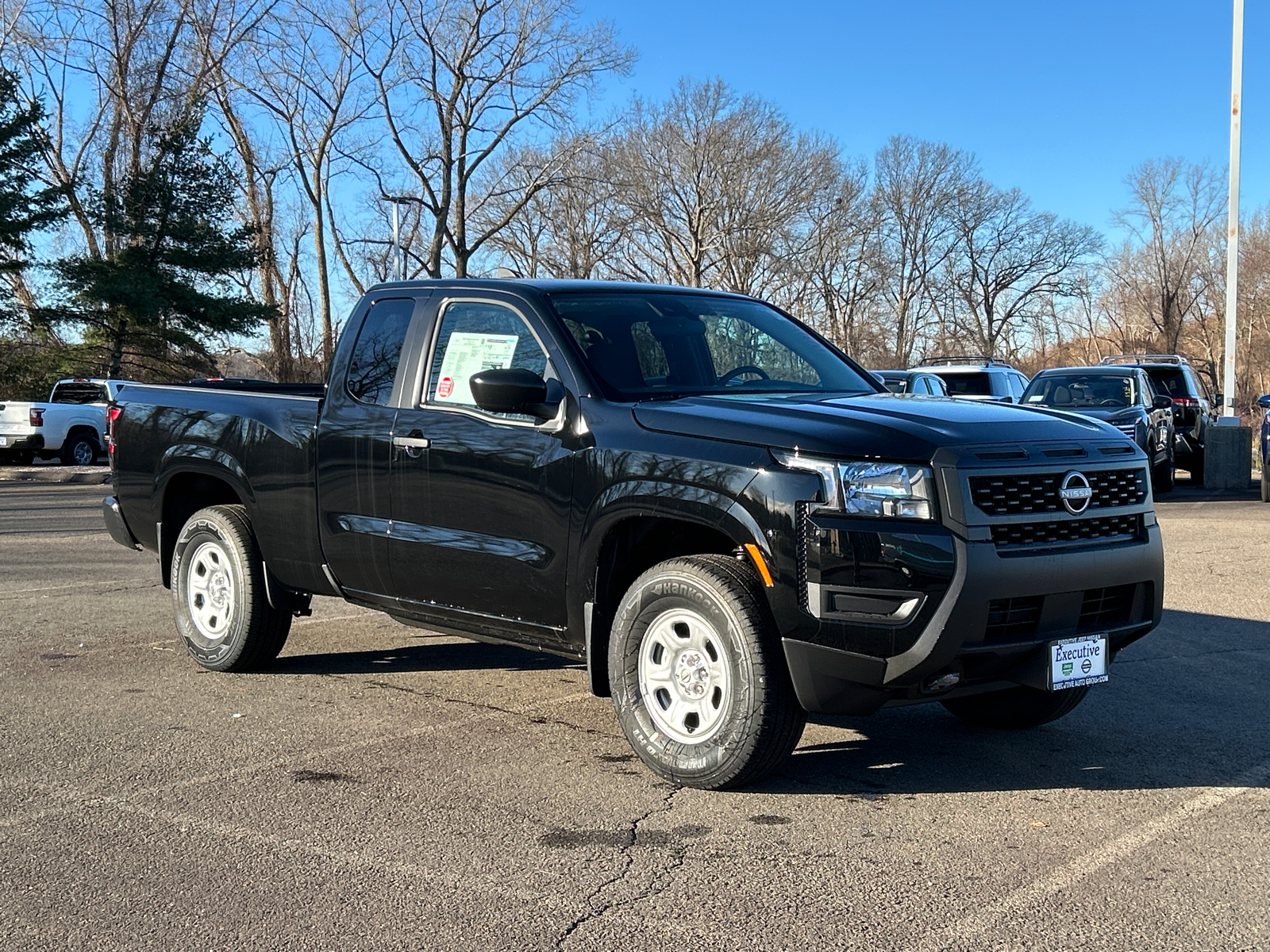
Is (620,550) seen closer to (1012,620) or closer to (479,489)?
(479,489)

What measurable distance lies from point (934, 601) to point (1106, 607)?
0.92 meters

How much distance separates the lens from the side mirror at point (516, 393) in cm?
525

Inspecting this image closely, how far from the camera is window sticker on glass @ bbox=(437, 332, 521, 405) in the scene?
5.81 meters

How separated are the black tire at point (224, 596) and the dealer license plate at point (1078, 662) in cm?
398

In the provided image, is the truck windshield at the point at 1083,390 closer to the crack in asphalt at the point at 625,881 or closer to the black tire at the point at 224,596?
the black tire at the point at 224,596

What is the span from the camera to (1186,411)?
20938mm

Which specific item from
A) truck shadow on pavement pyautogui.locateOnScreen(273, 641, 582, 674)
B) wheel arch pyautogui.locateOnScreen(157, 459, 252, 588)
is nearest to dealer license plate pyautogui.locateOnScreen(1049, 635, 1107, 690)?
truck shadow on pavement pyautogui.locateOnScreen(273, 641, 582, 674)

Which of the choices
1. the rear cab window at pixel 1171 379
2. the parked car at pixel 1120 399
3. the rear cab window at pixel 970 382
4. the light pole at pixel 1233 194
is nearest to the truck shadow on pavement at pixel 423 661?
the parked car at pixel 1120 399

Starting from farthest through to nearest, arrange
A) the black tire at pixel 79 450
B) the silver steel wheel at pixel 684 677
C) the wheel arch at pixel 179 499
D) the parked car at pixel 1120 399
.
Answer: the black tire at pixel 79 450 → the parked car at pixel 1120 399 → the wheel arch at pixel 179 499 → the silver steel wheel at pixel 684 677

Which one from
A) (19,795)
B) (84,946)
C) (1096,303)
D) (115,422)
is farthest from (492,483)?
(1096,303)

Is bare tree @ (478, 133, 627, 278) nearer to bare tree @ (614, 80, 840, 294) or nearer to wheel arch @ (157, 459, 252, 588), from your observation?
bare tree @ (614, 80, 840, 294)

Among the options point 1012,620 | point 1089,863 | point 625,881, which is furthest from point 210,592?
point 1089,863

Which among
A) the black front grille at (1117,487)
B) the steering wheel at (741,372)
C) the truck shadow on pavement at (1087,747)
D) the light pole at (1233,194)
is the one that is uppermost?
the light pole at (1233,194)

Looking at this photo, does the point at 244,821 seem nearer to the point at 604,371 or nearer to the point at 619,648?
the point at 619,648
